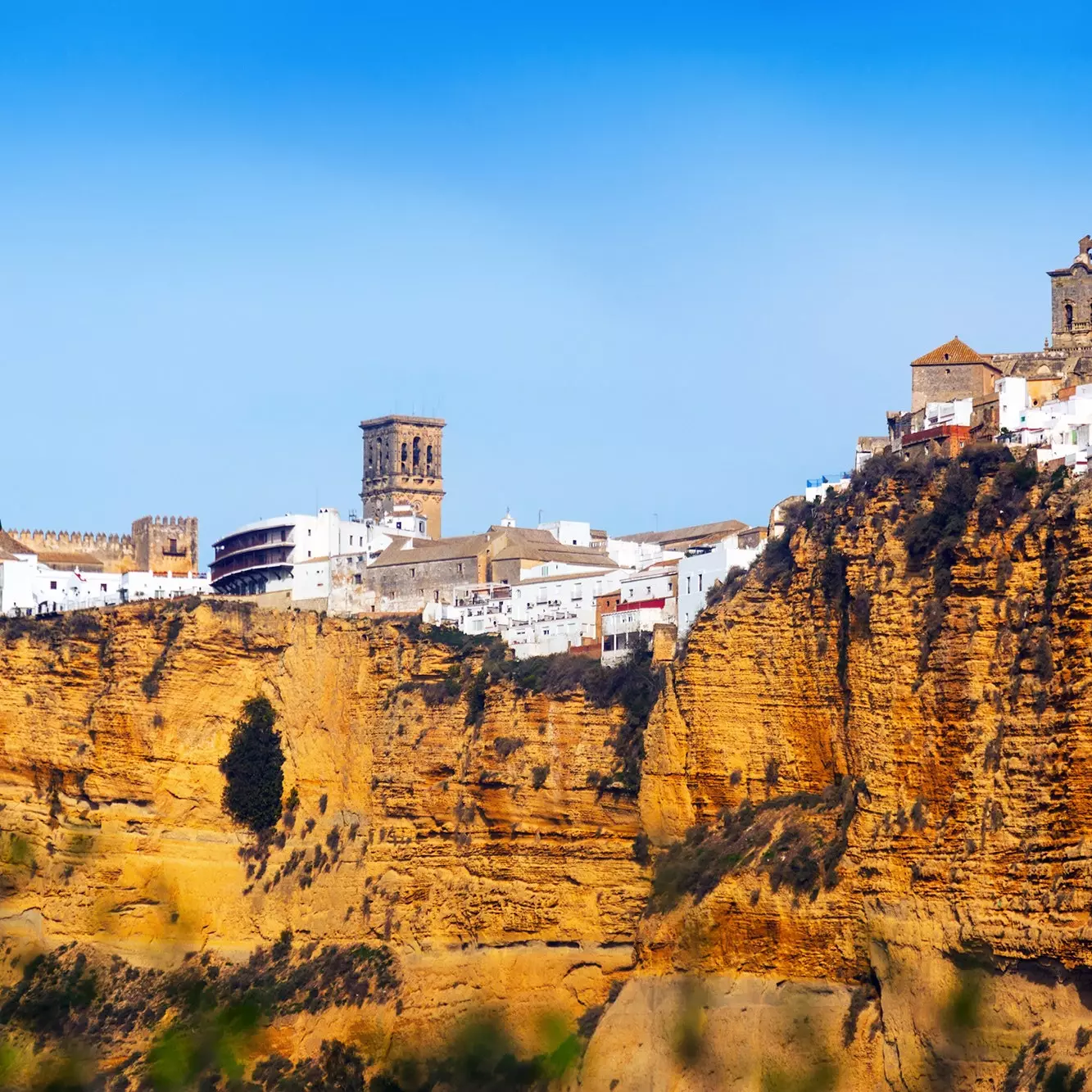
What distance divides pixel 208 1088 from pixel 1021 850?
65.2ft

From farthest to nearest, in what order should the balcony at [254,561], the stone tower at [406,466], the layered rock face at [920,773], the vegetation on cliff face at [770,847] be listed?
the stone tower at [406,466], the balcony at [254,561], the vegetation on cliff face at [770,847], the layered rock face at [920,773]

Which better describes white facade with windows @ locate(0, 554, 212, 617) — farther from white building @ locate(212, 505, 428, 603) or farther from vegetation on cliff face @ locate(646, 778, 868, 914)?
vegetation on cliff face @ locate(646, 778, 868, 914)

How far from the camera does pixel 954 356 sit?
62.3 m

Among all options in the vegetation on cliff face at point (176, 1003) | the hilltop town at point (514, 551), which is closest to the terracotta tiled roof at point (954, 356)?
the hilltop town at point (514, 551)

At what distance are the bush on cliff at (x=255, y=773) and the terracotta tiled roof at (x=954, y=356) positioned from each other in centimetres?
1760

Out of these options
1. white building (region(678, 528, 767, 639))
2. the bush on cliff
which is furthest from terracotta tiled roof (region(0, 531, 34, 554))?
white building (region(678, 528, 767, 639))

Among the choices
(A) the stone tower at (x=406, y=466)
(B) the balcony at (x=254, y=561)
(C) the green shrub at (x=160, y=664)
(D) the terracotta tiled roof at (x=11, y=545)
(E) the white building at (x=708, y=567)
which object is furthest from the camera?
(A) the stone tower at (x=406, y=466)

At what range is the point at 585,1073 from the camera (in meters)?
57.2

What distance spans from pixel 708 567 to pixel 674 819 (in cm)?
620

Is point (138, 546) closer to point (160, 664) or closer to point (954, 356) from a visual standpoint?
point (160, 664)

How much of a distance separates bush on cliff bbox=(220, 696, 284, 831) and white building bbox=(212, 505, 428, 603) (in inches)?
246

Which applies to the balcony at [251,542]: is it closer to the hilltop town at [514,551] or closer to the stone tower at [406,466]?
the hilltop town at [514,551]

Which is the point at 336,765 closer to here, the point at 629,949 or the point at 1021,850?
the point at 629,949

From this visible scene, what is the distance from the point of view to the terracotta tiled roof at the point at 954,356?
62.1 m
